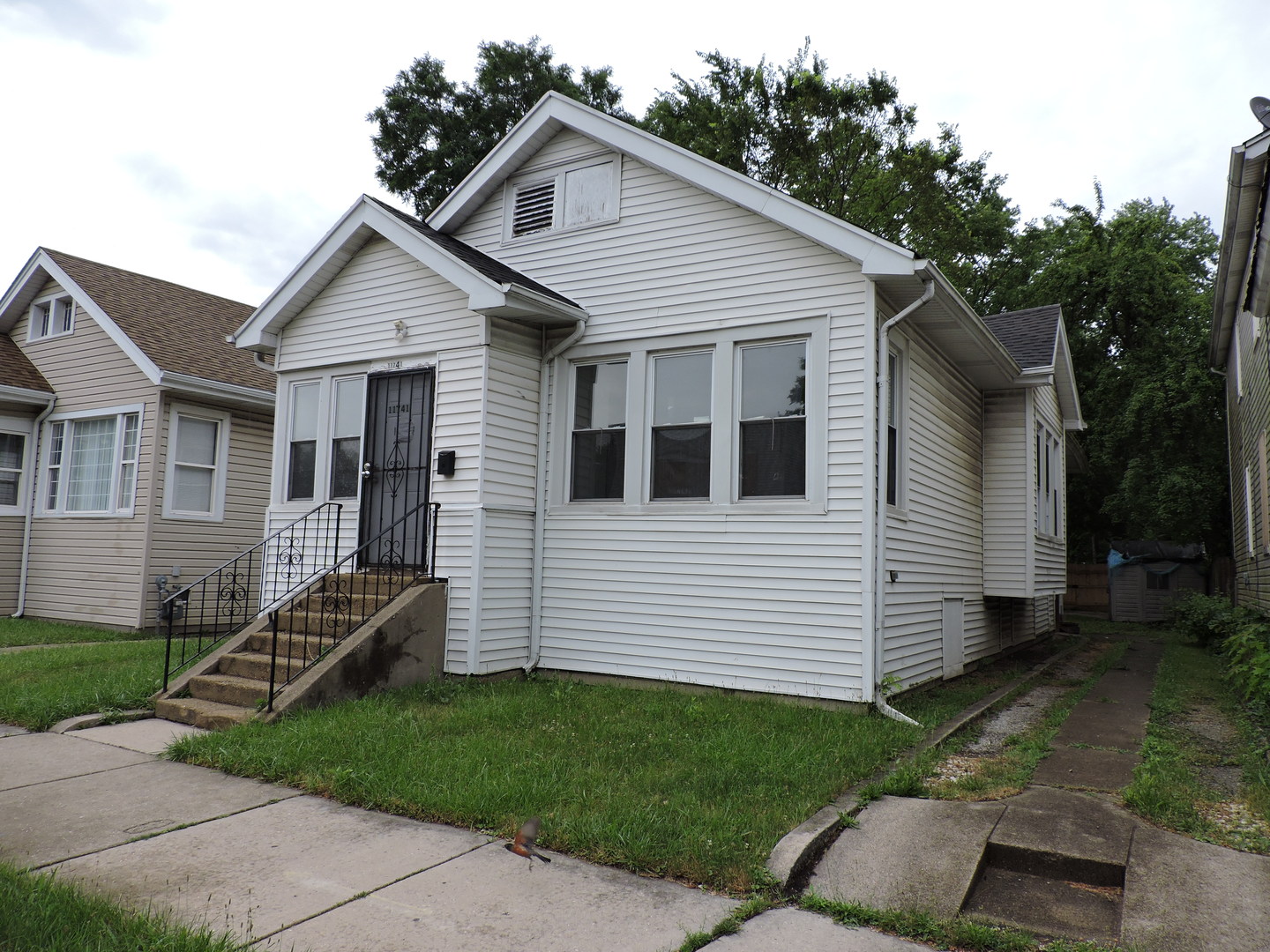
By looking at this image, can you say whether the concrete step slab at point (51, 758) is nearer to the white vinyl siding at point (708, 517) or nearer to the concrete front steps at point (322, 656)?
Answer: the concrete front steps at point (322, 656)

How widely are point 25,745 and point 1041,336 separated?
12.1m

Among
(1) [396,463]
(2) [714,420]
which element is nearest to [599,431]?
(2) [714,420]

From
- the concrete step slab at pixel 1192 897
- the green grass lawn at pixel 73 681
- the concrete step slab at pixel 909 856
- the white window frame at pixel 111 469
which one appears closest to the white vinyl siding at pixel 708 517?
the concrete step slab at pixel 909 856

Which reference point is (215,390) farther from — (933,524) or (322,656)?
(933,524)

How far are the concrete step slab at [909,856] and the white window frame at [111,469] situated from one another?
484 inches

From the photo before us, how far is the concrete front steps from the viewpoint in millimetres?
6875

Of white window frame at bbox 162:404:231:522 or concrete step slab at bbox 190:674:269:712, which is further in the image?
white window frame at bbox 162:404:231:522

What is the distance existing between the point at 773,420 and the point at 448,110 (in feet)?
83.0

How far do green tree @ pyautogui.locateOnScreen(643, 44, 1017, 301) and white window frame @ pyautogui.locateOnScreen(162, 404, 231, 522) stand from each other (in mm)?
14634

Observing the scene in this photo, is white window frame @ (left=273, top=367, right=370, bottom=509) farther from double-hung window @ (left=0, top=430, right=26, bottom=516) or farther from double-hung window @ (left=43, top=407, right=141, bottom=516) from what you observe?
double-hung window @ (left=0, top=430, right=26, bottom=516)

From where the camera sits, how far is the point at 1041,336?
11977 millimetres

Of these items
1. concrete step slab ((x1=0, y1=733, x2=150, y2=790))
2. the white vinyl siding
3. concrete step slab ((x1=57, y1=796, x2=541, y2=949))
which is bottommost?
concrete step slab ((x1=0, y1=733, x2=150, y2=790))

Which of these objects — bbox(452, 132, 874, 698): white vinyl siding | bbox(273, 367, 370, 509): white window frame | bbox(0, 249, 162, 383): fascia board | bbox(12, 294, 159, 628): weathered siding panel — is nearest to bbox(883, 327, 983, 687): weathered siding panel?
bbox(452, 132, 874, 698): white vinyl siding

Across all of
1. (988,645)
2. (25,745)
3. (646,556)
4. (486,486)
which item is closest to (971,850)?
(646,556)
